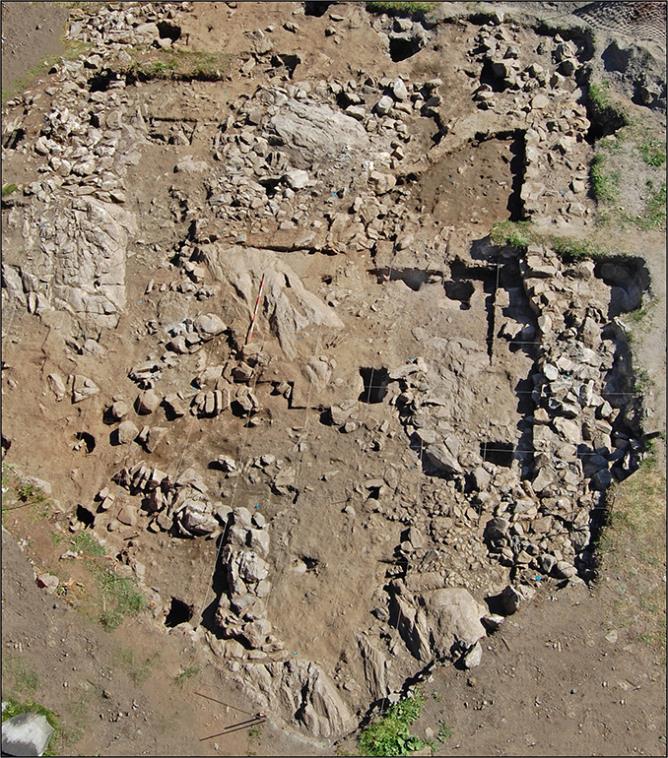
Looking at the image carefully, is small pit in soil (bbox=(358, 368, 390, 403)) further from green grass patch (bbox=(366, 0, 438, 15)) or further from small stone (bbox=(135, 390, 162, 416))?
green grass patch (bbox=(366, 0, 438, 15))

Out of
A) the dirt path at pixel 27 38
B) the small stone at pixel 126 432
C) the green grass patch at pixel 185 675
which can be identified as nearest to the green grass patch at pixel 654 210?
the small stone at pixel 126 432

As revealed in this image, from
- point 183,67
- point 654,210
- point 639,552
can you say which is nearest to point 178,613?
point 639,552

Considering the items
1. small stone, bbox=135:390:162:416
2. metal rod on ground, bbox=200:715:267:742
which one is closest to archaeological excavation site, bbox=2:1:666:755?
metal rod on ground, bbox=200:715:267:742

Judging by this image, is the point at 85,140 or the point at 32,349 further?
the point at 85,140

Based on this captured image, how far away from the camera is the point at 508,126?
12.1m

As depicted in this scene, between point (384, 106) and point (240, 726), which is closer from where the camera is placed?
point (240, 726)

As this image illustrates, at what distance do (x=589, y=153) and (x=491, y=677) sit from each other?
317 inches

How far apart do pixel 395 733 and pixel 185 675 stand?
256cm

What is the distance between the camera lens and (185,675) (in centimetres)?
885

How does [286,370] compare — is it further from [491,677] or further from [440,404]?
[491,677]

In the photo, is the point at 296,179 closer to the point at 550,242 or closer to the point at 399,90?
the point at 399,90

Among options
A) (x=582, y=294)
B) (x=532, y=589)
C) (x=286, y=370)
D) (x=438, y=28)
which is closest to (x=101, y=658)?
(x=286, y=370)

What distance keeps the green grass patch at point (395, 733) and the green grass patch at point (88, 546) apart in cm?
401

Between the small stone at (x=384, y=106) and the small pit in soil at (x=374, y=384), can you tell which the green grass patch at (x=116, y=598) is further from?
the small stone at (x=384, y=106)
